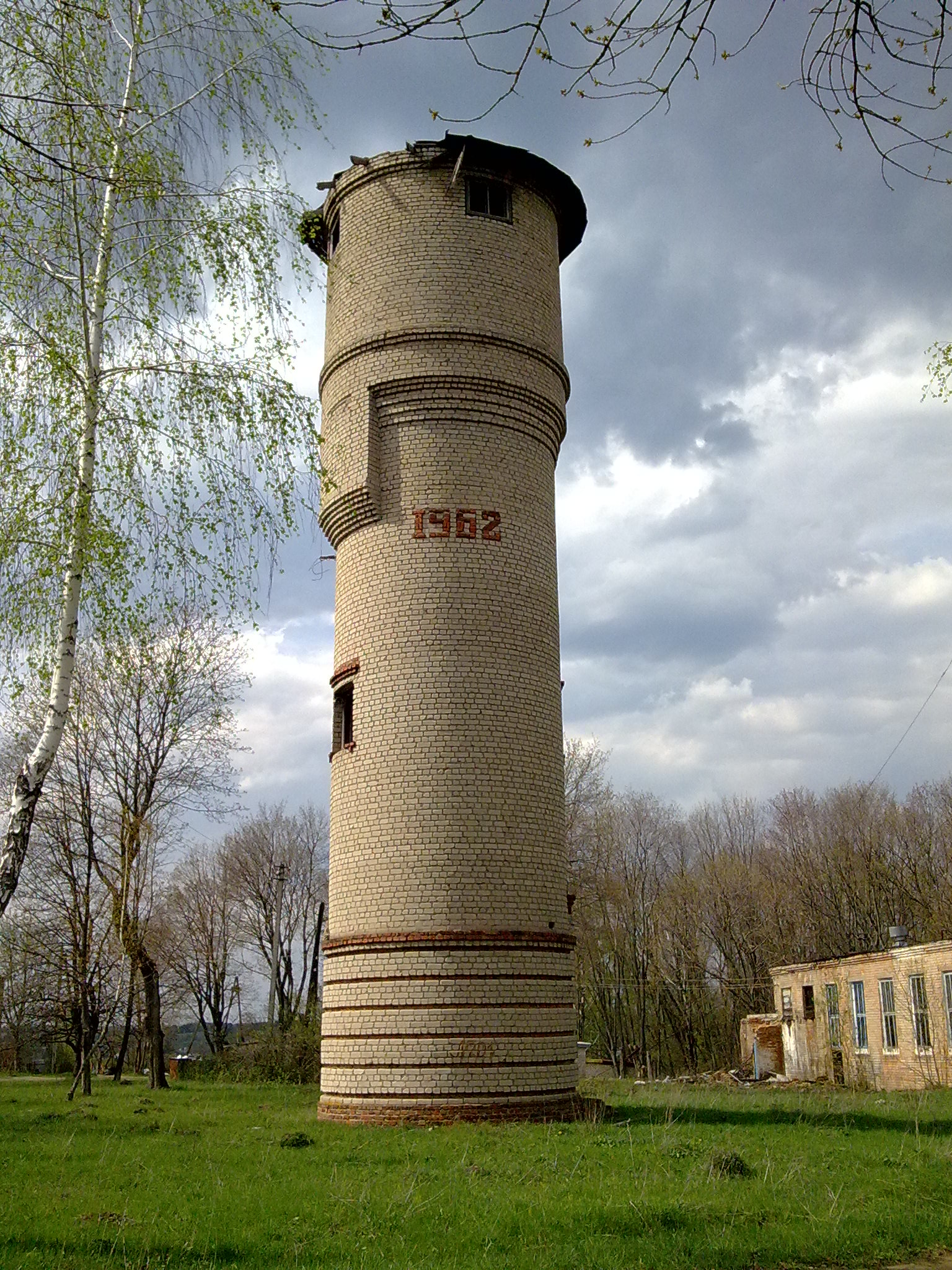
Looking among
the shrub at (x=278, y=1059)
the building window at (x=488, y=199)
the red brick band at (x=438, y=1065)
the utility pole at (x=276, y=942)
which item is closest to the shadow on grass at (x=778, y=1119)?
the red brick band at (x=438, y=1065)

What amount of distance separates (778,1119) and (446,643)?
7359 millimetres

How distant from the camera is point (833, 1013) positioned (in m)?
25.6

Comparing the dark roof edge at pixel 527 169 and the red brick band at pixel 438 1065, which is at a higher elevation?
the dark roof edge at pixel 527 169

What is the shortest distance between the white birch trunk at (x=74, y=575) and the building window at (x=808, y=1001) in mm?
24666

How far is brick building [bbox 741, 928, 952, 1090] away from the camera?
21.4m

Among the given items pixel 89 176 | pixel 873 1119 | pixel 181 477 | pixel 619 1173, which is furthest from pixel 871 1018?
pixel 89 176

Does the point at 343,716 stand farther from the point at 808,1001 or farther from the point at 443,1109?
the point at 808,1001

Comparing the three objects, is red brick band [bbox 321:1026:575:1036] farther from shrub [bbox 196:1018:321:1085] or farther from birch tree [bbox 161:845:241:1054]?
birch tree [bbox 161:845:241:1054]

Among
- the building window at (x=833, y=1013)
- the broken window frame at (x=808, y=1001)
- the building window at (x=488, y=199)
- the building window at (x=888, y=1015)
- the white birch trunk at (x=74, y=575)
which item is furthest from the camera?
the broken window frame at (x=808, y=1001)

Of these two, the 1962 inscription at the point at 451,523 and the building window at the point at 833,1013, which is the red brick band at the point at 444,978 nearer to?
the 1962 inscription at the point at 451,523

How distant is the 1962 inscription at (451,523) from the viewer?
1344cm

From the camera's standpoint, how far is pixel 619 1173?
870cm

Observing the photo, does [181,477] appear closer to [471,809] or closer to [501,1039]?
[471,809]

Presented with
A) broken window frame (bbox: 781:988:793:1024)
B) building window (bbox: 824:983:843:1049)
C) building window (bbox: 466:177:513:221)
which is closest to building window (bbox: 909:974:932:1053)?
building window (bbox: 824:983:843:1049)
